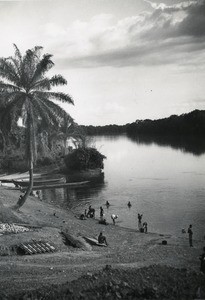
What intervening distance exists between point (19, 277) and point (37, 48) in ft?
70.2

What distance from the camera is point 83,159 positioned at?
84688 mm

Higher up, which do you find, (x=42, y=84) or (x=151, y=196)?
(x=42, y=84)

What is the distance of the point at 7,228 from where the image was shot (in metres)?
26.0

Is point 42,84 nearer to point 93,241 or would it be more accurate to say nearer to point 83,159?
point 93,241

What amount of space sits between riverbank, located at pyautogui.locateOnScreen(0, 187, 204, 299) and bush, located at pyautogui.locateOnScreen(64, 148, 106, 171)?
157ft

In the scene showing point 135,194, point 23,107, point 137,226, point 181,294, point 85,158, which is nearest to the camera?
point 181,294

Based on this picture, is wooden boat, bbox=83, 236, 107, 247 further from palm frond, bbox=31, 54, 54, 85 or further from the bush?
the bush

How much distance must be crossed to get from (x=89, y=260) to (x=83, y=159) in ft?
209

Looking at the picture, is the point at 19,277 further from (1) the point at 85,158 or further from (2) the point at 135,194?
(1) the point at 85,158

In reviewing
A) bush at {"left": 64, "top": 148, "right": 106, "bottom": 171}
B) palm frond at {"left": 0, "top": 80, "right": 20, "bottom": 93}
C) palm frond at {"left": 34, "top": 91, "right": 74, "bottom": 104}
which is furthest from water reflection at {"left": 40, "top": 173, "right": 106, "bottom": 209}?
palm frond at {"left": 0, "top": 80, "right": 20, "bottom": 93}

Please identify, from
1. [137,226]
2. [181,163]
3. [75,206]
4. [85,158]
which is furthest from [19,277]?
[181,163]

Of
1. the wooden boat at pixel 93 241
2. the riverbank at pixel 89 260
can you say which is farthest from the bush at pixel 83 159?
the wooden boat at pixel 93 241

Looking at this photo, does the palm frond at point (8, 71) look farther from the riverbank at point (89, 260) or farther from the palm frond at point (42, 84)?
the riverbank at point (89, 260)

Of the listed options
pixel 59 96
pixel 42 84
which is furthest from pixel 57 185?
pixel 42 84
